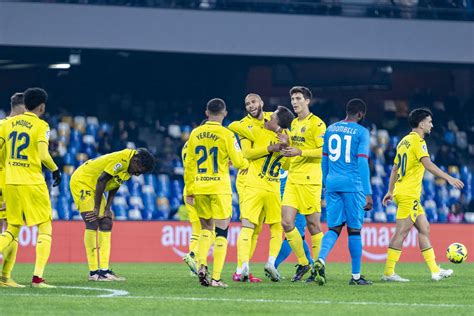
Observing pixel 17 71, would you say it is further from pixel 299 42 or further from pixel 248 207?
pixel 248 207

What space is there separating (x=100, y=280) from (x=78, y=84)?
704 inches

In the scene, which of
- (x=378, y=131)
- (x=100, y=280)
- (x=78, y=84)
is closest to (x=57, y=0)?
(x=78, y=84)

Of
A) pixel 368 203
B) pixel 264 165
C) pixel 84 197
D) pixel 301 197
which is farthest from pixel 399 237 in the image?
pixel 84 197

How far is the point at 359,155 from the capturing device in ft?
45.8

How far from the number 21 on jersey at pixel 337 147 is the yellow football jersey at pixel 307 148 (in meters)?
0.28

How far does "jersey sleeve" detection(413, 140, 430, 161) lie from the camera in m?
15.0

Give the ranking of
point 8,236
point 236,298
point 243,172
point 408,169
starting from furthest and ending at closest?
1. point 243,172
2. point 408,169
3. point 8,236
4. point 236,298

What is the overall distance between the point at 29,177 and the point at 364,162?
403 centimetres

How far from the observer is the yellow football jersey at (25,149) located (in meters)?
12.9

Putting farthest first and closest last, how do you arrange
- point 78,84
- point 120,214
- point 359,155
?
point 78,84 → point 120,214 → point 359,155

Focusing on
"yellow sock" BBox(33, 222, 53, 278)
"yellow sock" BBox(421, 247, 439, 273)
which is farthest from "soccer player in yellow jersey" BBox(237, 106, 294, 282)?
"yellow sock" BBox(33, 222, 53, 278)

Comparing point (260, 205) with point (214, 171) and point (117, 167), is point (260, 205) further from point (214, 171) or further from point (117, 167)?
point (117, 167)

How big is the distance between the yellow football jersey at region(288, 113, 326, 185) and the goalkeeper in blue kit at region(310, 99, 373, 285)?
24 centimetres

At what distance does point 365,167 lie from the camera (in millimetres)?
13828
